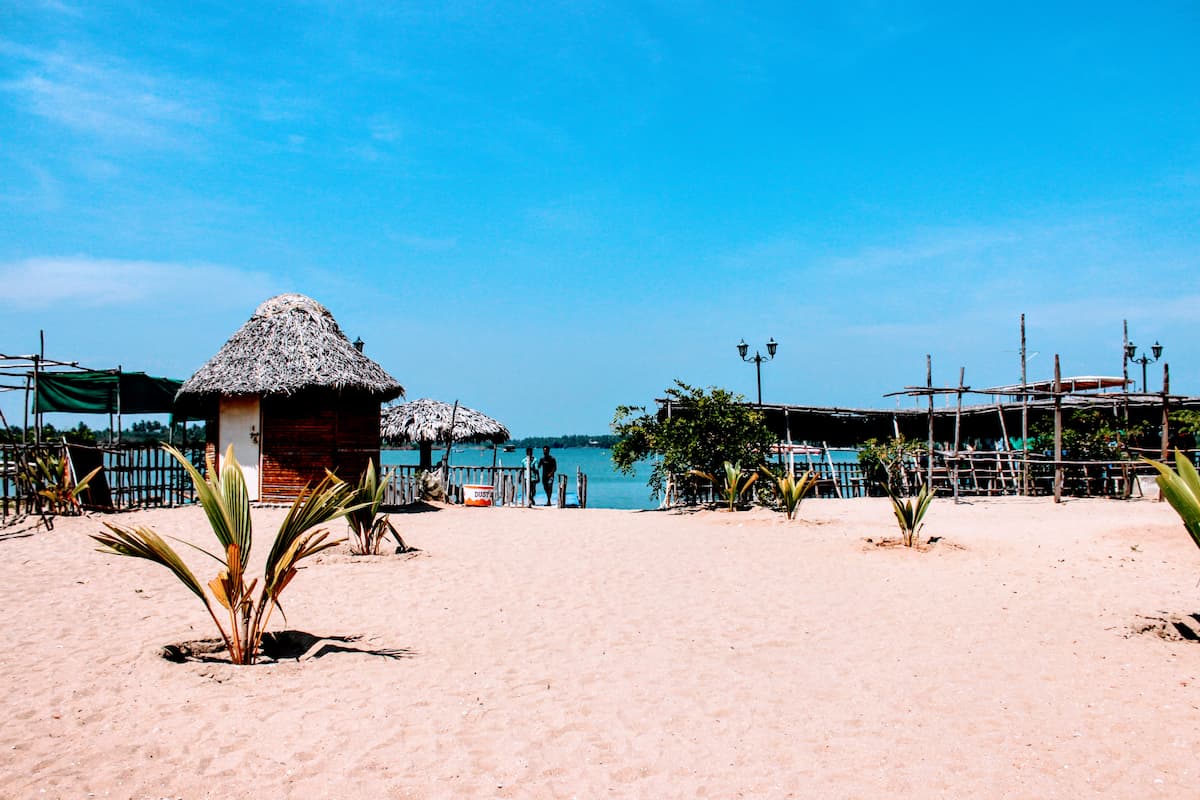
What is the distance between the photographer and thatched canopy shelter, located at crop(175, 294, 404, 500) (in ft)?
45.9

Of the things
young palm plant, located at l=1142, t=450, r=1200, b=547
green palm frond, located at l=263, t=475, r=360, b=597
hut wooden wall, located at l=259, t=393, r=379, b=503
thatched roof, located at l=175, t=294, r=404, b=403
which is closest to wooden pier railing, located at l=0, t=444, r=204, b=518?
thatched roof, located at l=175, t=294, r=404, b=403

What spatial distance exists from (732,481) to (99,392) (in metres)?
11.4

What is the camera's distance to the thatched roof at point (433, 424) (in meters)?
18.2

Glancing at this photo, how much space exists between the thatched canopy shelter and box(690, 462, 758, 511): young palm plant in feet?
20.6

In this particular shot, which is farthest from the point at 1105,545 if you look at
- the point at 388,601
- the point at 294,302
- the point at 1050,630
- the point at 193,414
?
the point at 193,414

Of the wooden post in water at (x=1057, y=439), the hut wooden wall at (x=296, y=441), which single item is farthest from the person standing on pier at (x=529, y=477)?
the wooden post in water at (x=1057, y=439)

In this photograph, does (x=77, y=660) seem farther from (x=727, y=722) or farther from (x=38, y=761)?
(x=727, y=722)

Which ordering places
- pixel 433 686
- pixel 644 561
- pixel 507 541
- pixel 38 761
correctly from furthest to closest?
1. pixel 507 541
2. pixel 644 561
3. pixel 433 686
4. pixel 38 761

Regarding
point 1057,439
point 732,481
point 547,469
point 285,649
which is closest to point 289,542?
point 285,649

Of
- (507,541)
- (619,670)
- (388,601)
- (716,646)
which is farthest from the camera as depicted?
(507,541)

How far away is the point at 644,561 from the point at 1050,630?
Result: 14.2ft

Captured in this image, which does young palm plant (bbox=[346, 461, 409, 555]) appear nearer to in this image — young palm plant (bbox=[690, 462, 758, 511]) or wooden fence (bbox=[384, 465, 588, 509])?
young palm plant (bbox=[690, 462, 758, 511])

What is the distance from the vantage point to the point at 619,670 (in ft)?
16.4

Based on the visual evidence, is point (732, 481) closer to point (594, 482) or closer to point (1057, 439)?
point (1057, 439)
